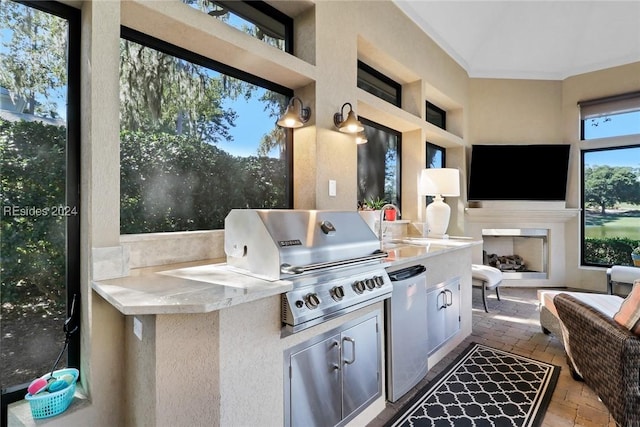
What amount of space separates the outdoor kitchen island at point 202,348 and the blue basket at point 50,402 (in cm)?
17

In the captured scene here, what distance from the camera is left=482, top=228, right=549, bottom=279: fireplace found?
16.5ft

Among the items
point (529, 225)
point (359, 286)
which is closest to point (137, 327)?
point (359, 286)

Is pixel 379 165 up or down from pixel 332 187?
up

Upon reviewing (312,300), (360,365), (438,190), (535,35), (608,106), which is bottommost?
(360,365)

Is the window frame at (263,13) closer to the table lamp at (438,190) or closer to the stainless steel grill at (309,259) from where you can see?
the stainless steel grill at (309,259)

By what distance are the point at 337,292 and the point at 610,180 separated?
5.35 metres

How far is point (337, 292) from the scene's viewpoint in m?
1.55

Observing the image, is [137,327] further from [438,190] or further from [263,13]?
[438,190]

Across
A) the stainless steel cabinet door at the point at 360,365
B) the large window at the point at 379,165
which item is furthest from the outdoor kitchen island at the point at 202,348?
the large window at the point at 379,165

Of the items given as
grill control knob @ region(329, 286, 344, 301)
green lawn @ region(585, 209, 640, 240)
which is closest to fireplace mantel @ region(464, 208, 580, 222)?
green lawn @ region(585, 209, 640, 240)

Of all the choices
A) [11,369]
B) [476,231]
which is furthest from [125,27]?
[476,231]

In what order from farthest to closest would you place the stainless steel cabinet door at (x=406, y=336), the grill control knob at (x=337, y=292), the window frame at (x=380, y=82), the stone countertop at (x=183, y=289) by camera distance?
the window frame at (x=380, y=82) → the stainless steel cabinet door at (x=406, y=336) → the grill control knob at (x=337, y=292) → the stone countertop at (x=183, y=289)

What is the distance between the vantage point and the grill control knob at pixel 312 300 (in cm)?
141

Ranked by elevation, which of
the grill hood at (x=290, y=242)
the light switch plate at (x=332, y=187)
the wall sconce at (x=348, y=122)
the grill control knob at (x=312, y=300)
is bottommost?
the grill control knob at (x=312, y=300)
